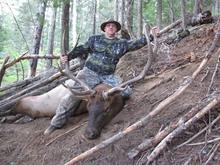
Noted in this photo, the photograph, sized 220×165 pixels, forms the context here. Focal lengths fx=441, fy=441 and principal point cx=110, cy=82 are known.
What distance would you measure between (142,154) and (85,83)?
1.87 meters

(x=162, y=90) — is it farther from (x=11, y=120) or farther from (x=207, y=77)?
(x=11, y=120)

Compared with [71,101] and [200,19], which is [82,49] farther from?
[200,19]

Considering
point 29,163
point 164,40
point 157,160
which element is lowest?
point 29,163

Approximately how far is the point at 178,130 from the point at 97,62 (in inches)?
92.4

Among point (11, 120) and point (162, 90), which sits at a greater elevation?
point (162, 90)

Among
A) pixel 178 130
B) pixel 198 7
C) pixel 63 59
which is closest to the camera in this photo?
pixel 178 130

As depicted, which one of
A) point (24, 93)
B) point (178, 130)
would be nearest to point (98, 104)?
point (178, 130)

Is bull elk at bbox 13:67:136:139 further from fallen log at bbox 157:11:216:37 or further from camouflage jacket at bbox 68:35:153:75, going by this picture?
fallen log at bbox 157:11:216:37

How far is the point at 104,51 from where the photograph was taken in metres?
7.49

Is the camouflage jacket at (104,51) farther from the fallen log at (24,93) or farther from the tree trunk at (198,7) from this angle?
the tree trunk at (198,7)

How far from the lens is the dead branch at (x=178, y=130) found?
18.2ft

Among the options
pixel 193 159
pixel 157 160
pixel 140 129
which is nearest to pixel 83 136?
pixel 140 129

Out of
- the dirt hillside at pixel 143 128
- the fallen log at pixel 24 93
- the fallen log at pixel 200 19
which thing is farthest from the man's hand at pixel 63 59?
the fallen log at pixel 200 19

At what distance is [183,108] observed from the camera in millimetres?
6434
